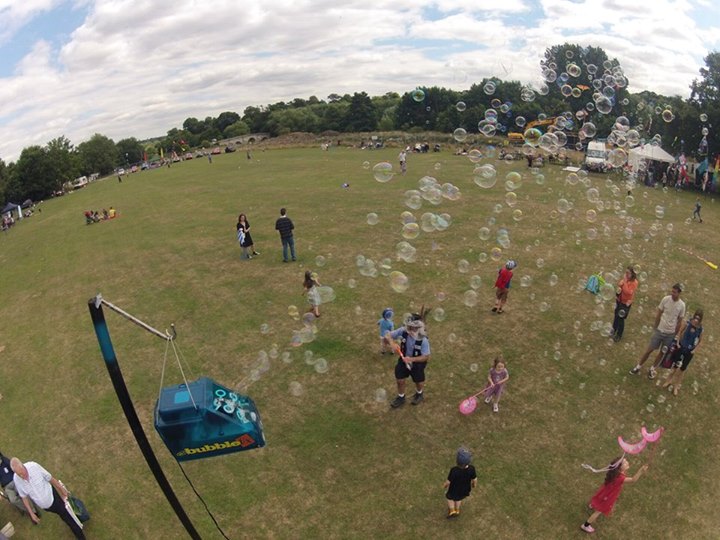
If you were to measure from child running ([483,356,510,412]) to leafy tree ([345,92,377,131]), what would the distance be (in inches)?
3322

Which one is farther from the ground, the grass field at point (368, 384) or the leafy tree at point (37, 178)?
the leafy tree at point (37, 178)

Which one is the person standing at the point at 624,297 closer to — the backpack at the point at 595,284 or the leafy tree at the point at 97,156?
the backpack at the point at 595,284

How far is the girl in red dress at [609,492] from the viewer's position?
6703 millimetres

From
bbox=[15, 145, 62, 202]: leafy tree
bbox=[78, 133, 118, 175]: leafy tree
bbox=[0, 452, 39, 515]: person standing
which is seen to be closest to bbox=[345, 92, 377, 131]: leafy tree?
bbox=[15, 145, 62, 202]: leafy tree

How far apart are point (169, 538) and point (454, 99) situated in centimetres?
8349

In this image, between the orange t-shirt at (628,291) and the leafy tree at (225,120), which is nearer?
the orange t-shirt at (628,291)

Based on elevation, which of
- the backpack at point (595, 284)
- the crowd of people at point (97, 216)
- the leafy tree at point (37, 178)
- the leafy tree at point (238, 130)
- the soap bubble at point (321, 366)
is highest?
the leafy tree at point (238, 130)

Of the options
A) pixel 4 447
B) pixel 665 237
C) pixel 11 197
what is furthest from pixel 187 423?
pixel 11 197

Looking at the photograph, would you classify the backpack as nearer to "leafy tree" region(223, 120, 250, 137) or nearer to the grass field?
the grass field

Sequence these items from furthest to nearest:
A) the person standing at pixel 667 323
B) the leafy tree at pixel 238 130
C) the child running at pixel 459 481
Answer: the leafy tree at pixel 238 130 → the person standing at pixel 667 323 → the child running at pixel 459 481

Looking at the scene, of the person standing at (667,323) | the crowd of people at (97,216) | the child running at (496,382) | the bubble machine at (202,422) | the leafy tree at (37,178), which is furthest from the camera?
the leafy tree at (37,178)

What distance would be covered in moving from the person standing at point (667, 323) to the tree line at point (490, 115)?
25.0ft

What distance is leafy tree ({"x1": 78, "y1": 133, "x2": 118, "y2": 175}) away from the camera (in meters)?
99.2

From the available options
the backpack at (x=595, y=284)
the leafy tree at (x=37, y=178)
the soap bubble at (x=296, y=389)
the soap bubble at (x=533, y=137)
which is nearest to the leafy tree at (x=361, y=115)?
the leafy tree at (x=37, y=178)
